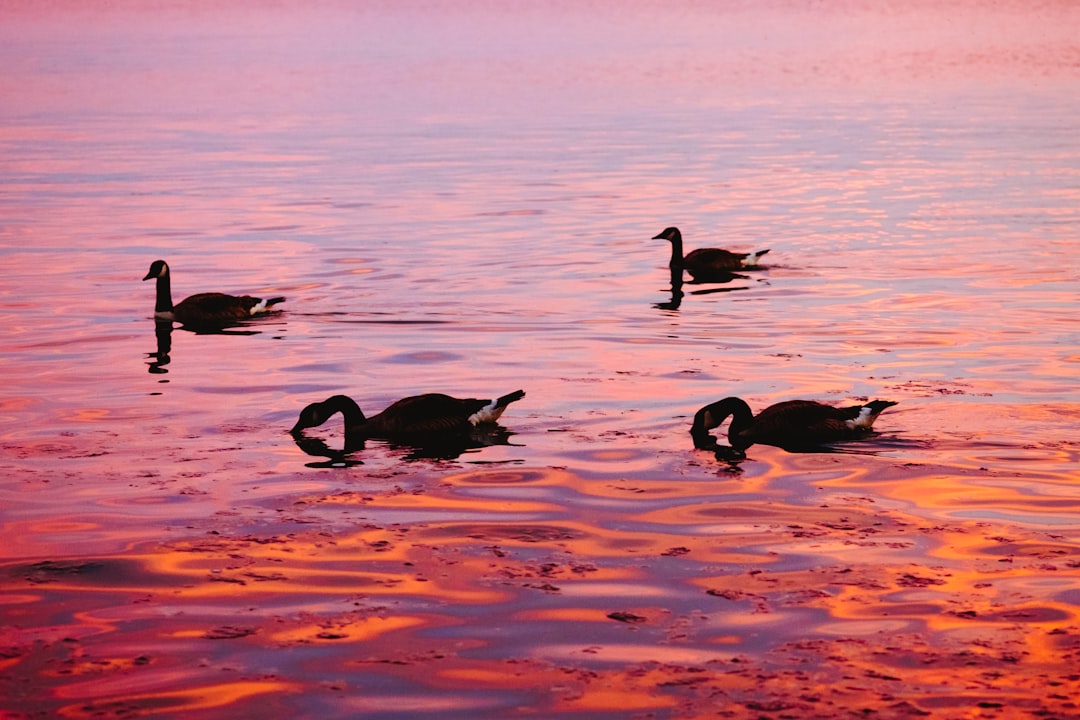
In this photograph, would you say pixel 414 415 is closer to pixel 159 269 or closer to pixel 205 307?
pixel 205 307

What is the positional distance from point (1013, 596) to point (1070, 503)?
2.81 m

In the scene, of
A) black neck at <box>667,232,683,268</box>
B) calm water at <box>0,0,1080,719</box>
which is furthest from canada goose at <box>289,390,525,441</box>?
black neck at <box>667,232,683,268</box>

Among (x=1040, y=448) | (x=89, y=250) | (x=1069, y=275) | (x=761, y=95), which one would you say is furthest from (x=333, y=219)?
(x=761, y=95)

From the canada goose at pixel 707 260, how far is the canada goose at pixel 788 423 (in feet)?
44.1

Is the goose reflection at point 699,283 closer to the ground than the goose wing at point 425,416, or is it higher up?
higher up

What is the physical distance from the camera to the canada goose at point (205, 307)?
1049 inches

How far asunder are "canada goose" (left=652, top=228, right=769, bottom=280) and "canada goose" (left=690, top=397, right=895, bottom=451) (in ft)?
44.1

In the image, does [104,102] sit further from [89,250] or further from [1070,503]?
[1070,503]

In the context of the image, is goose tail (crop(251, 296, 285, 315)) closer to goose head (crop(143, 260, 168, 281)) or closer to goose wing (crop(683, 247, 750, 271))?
goose head (crop(143, 260, 168, 281))

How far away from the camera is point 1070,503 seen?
1513cm

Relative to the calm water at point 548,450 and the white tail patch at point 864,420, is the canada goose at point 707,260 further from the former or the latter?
the white tail patch at point 864,420

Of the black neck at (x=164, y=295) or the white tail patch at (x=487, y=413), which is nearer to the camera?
the white tail patch at (x=487, y=413)

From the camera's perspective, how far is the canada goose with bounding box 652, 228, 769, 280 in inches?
1223

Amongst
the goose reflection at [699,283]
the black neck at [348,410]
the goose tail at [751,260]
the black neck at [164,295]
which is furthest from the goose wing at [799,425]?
the goose tail at [751,260]
